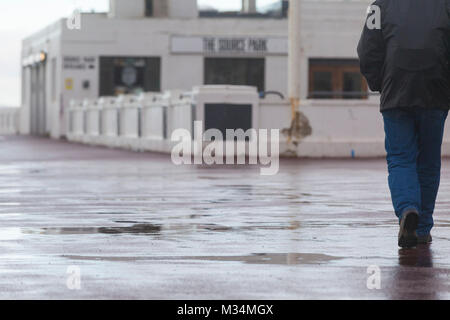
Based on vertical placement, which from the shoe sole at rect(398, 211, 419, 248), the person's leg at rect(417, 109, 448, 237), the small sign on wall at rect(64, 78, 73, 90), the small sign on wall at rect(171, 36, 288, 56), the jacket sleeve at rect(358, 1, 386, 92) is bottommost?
the shoe sole at rect(398, 211, 419, 248)

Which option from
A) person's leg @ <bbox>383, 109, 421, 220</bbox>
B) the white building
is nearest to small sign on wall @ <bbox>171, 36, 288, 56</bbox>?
the white building

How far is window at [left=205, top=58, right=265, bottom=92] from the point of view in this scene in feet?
176

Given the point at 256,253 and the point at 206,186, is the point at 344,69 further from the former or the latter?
the point at 256,253

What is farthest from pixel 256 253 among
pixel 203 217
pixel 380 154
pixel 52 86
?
pixel 52 86

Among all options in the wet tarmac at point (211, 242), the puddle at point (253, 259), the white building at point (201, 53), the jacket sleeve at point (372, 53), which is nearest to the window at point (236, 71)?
the white building at point (201, 53)

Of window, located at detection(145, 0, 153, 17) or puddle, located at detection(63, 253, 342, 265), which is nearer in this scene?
puddle, located at detection(63, 253, 342, 265)

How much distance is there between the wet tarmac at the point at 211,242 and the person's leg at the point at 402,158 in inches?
14.0

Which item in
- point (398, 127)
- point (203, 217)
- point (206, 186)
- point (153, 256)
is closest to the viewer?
point (153, 256)

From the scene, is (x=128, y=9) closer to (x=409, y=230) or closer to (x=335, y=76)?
(x=335, y=76)

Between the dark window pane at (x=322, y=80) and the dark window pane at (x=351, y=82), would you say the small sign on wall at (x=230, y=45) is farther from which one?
the dark window pane at (x=351, y=82)

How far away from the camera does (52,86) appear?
56.8 meters

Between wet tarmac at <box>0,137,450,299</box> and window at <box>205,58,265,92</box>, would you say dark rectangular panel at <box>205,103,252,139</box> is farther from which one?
window at <box>205,58,265,92</box>
